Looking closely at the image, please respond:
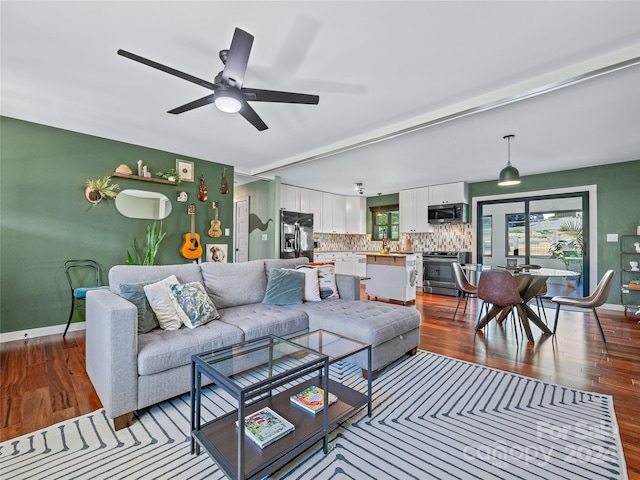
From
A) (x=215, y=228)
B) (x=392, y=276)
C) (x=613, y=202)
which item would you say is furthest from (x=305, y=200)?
(x=613, y=202)

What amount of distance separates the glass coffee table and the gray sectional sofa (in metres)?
0.39

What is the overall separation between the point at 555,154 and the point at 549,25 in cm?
323

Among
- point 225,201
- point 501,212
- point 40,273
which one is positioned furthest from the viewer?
point 501,212

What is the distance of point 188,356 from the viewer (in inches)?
76.2

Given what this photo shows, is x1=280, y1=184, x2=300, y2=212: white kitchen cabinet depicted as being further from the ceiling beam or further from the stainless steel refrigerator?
the ceiling beam

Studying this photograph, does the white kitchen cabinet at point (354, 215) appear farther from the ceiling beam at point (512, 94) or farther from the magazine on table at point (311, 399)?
the magazine on table at point (311, 399)

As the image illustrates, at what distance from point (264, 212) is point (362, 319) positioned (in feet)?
14.1

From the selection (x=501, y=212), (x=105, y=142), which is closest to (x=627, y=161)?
(x=501, y=212)

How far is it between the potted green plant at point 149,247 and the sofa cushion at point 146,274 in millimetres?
1520

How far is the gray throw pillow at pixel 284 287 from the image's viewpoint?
2.99 meters

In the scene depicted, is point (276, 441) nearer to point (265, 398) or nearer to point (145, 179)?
point (265, 398)

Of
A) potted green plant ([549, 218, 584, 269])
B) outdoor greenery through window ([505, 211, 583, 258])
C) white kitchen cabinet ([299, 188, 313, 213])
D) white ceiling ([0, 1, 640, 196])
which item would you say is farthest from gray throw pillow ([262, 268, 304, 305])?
potted green plant ([549, 218, 584, 269])

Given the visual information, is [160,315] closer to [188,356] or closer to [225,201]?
[188,356]

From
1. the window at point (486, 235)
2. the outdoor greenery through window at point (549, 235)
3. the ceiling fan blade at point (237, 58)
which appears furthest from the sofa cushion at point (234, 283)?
the outdoor greenery through window at point (549, 235)
